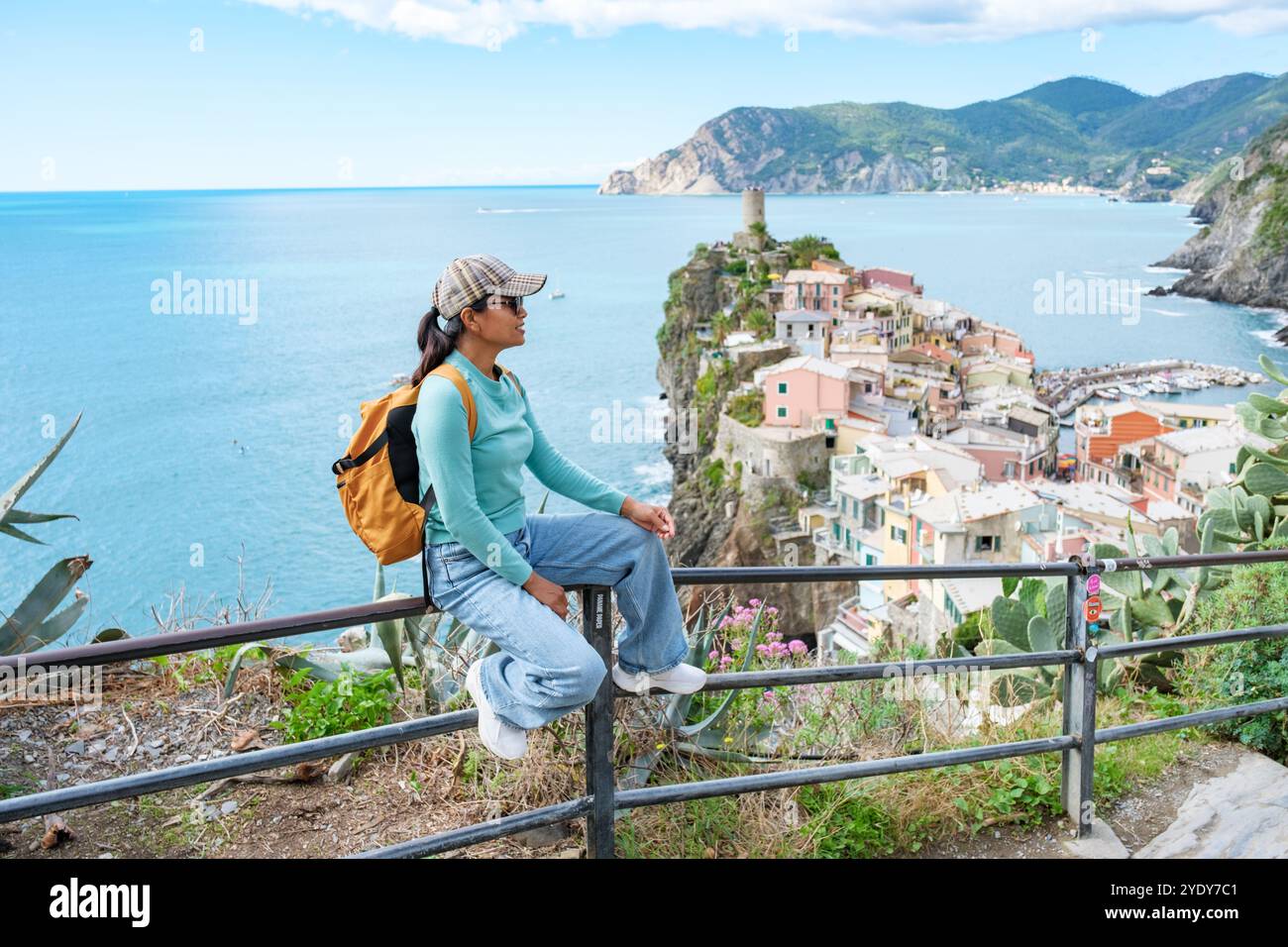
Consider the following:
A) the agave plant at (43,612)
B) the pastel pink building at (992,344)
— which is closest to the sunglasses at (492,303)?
the agave plant at (43,612)

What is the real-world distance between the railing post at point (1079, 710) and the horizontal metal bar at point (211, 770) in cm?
157

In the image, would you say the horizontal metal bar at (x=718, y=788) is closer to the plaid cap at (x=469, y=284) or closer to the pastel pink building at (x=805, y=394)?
the plaid cap at (x=469, y=284)

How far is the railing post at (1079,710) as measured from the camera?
2914 millimetres

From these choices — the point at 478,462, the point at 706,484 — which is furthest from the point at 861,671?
the point at 706,484

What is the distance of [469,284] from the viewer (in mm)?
2303

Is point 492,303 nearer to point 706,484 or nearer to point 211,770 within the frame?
point 211,770

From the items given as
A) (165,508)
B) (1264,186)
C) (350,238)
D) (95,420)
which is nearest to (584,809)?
(165,508)

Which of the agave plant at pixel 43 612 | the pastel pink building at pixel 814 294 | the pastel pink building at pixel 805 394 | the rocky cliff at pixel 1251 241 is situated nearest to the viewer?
the agave plant at pixel 43 612

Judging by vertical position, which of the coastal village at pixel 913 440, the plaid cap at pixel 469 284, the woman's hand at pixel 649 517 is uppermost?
the plaid cap at pixel 469 284

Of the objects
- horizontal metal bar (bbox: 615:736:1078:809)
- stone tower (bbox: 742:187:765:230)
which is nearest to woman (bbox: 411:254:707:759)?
horizontal metal bar (bbox: 615:736:1078:809)

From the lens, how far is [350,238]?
159625 millimetres

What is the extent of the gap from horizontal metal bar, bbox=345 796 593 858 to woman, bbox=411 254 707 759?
178 mm

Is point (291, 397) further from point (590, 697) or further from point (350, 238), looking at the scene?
point (350, 238)
